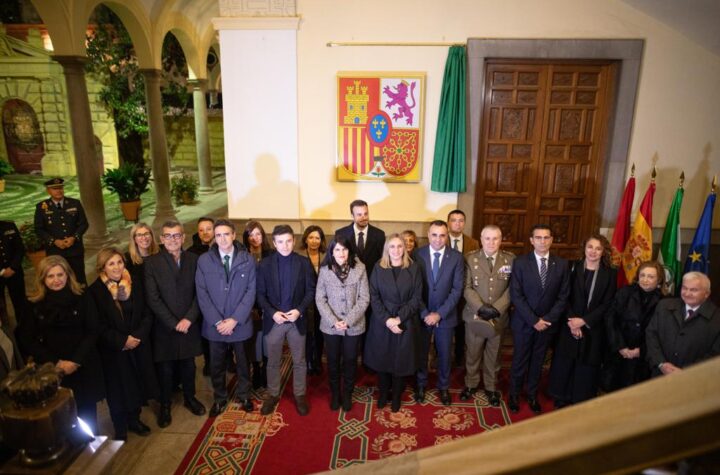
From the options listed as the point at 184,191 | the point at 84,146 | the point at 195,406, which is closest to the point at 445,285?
the point at 195,406

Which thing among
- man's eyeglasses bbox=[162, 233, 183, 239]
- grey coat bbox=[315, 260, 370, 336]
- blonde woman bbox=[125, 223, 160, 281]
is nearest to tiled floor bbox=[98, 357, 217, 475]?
blonde woman bbox=[125, 223, 160, 281]

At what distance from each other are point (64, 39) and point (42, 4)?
1.76 feet

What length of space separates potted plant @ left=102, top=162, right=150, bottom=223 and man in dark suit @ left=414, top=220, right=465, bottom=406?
802cm

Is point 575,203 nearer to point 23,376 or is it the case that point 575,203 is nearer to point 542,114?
point 542,114

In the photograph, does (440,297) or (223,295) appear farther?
(440,297)

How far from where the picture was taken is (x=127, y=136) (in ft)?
50.6

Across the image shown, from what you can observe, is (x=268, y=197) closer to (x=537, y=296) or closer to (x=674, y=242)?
(x=537, y=296)

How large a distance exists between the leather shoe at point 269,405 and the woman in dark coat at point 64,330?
1322 mm

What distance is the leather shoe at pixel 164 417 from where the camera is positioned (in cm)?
386

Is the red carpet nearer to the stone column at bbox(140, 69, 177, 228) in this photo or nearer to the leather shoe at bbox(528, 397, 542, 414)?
the leather shoe at bbox(528, 397, 542, 414)

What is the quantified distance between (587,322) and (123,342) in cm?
362

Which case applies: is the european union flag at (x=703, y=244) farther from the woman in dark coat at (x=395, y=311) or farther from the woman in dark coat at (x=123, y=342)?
the woman in dark coat at (x=123, y=342)

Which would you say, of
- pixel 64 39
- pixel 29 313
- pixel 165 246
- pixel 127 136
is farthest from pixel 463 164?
pixel 127 136

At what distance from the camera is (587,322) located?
3.81 metres
